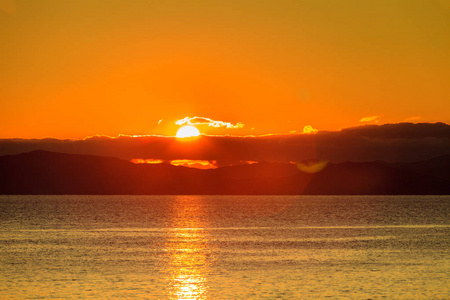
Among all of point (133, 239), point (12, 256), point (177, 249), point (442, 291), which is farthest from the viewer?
point (133, 239)

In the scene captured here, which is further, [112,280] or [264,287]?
[112,280]

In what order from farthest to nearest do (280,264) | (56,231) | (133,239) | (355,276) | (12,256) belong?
(56,231) < (133,239) < (12,256) < (280,264) < (355,276)

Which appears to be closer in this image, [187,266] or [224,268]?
[224,268]

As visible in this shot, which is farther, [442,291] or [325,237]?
[325,237]

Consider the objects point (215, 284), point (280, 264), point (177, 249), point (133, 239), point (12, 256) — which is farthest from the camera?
point (133, 239)

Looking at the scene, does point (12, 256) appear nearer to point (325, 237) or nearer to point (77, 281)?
point (77, 281)

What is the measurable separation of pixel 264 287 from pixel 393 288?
388 inches

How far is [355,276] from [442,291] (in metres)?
9.01

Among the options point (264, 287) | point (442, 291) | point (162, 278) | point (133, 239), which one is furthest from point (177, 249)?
point (442, 291)

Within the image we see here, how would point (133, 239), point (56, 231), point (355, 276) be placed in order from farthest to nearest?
point (56, 231), point (133, 239), point (355, 276)

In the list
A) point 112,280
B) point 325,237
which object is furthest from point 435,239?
point 112,280

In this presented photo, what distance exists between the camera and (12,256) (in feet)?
222

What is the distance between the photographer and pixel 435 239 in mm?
94750

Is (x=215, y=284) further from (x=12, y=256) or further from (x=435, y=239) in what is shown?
(x=435, y=239)
